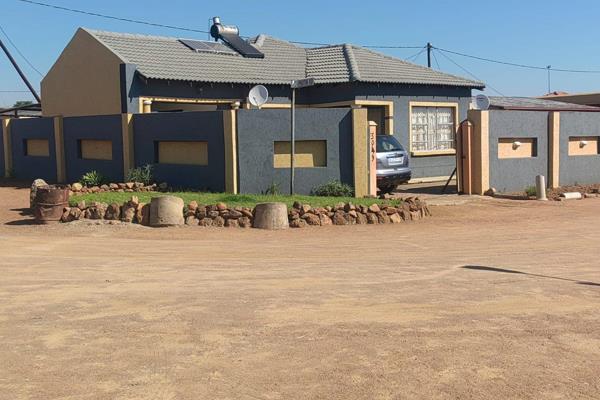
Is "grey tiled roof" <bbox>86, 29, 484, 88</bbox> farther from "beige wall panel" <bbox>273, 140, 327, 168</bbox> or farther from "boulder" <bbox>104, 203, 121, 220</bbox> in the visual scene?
"boulder" <bbox>104, 203, 121, 220</bbox>

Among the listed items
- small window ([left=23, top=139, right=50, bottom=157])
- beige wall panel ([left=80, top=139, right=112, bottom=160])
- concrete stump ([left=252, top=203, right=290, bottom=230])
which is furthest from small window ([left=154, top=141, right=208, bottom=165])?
small window ([left=23, top=139, right=50, bottom=157])

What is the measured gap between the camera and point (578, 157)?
2203 centimetres

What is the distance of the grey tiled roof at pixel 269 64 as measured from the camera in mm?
21406

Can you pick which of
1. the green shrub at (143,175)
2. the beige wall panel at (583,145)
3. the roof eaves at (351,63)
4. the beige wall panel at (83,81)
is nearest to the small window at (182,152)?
the green shrub at (143,175)

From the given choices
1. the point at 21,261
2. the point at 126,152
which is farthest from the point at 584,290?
the point at 126,152

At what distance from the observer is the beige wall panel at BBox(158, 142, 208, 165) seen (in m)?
17.2

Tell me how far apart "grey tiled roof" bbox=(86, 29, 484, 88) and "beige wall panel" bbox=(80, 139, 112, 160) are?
234 cm

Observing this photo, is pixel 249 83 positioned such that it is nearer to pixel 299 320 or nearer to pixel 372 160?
pixel 372 160

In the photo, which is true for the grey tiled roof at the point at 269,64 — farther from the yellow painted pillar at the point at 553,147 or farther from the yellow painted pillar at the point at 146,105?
the yellow painted pillar at the point at 553,147

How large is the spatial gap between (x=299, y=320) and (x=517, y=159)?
1566 centimetres

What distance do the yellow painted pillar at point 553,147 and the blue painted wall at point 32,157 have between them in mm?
15105

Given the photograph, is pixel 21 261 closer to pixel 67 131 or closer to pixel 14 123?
pixel 67 131

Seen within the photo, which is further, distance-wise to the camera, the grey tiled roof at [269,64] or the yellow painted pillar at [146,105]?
the grey tiled roof at [269,64]

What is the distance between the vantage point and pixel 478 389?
15.5 feet
